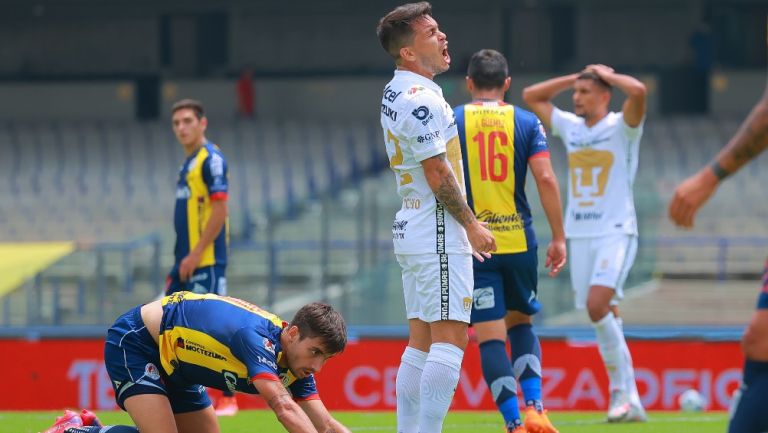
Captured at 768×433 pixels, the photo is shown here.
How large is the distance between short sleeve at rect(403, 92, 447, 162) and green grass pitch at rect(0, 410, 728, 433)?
2405 mm

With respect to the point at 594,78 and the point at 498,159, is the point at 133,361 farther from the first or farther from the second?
the point at 594,78

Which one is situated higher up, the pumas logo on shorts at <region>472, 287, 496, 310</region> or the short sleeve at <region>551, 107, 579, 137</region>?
the short sleeve at <region>551, 107, 579, 137</region>

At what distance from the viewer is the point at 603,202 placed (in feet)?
27.9

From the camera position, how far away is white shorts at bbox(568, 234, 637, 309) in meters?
8.30

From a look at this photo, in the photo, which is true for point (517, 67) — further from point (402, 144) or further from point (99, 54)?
point (402, 144)

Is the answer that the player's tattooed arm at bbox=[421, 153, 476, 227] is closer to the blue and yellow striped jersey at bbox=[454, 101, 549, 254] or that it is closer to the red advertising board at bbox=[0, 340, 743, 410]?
the blue and yellow striped jersey at bbox=[454, 101, 549, 254]

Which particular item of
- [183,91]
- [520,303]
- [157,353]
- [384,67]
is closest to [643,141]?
[384,67]

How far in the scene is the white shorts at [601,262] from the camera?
830cm

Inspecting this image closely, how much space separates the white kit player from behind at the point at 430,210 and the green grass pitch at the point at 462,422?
184cm

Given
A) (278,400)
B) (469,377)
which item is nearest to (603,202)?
(469,377)

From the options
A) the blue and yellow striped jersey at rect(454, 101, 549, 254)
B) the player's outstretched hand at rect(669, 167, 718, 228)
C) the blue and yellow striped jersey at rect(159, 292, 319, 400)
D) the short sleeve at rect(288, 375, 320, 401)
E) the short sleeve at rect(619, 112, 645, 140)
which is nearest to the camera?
the player's outstretched hand at rect(669, 167, 718, 228)

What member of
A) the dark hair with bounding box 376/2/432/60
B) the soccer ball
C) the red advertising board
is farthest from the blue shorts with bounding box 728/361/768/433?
the red advertising board

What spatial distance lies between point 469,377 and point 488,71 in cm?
400

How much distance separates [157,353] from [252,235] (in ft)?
30.1
